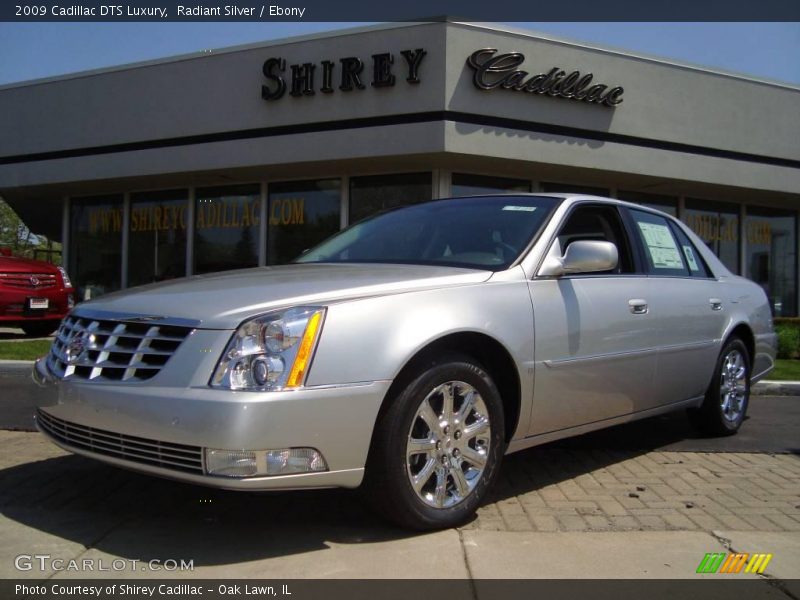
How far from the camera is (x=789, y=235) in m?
17.6

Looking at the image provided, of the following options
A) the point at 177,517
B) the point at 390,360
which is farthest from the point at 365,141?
the point at 390,360

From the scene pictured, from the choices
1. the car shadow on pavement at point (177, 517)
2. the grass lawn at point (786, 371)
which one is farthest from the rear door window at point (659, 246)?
the grass lawn at point (786, 371)

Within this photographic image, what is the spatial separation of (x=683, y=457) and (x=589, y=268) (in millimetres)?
1832

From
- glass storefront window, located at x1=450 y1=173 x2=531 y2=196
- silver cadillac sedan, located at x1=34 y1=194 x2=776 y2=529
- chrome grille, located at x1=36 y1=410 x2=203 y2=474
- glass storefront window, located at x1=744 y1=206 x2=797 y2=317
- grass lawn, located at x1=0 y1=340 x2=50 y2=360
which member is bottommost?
grass lawn, located at x1=0 y1=340 x2=50 y2=360

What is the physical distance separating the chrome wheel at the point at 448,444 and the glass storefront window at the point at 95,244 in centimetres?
1496

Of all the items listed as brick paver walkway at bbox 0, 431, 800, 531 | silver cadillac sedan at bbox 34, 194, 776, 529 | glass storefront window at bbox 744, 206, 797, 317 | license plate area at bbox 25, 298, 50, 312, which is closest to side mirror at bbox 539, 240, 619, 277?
silver cadillac sedan at bbox 34, 194, 776, 529

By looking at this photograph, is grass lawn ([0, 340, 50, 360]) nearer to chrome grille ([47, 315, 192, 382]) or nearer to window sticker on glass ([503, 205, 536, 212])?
chrome grille ([47, 315, 192, 382])

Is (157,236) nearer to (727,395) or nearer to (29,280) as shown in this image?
(29,280)

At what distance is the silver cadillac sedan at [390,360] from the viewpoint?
267 centimetres

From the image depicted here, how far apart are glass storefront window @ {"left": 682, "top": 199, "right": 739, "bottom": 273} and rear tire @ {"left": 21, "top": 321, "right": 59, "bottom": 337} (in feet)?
43.0

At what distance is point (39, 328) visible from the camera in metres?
11.5

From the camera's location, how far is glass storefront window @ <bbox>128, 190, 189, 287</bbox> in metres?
15.8

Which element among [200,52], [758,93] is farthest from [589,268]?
[758,93]

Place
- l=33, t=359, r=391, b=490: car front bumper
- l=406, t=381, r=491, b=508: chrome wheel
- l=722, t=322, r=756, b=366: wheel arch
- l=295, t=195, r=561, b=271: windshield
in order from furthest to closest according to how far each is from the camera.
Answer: l=722, t=322, r=756, b=366: wheel arch, l=295, t=195, r=561, b=271: windshield, l=406, t=381, r=491, b=508: chrome wheel, l=33, t=359, r=391, b=490: car front bumper
